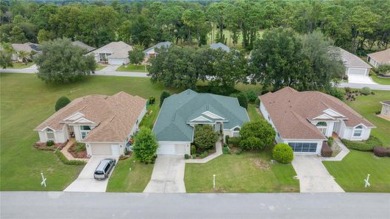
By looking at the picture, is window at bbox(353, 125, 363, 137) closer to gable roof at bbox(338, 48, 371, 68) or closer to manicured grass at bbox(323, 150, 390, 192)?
manicured grass at bbox(323, 150, 390, 192)

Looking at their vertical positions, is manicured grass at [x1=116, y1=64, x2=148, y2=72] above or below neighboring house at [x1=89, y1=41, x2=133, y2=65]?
below

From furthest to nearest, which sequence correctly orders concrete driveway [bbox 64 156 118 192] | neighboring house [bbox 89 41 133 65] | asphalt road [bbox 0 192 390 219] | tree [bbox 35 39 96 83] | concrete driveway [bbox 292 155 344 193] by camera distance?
neighboring house [bbox 89 41 133 65] < tree [bbox 35 39 96 83] < concrete driveway [bbox 292 155 344 193] < concrete driveway [bbox 64 156 118 192] < asphalt road [bbox 0 192 390 219]

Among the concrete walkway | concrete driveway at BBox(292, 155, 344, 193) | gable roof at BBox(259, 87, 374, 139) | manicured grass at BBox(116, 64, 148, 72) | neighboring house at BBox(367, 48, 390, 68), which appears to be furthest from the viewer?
manicured grass at BBox(116, 64, 148, 72)

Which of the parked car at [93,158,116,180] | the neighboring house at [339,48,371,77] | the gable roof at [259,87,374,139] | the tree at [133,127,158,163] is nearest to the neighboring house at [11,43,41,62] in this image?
the parked car at [93,158,116,180]

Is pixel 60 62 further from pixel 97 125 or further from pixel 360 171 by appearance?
pixel 360 171

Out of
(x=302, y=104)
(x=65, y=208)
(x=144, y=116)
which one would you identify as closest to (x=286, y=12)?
(x=302, y=104)

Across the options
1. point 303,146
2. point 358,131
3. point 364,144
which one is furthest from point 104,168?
point 358,131
